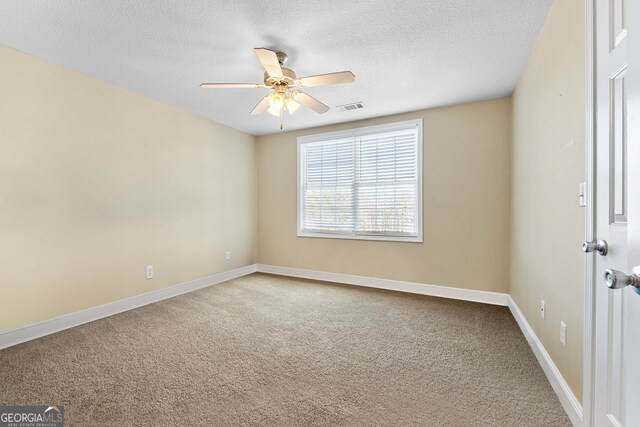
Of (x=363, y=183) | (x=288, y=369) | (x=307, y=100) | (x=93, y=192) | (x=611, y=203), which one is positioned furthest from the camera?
(x=363, y=183)

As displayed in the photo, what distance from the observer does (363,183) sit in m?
4.12

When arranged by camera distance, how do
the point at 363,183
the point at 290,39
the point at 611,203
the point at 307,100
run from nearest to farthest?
the point at 611,203, the point at 290,39, the point at 307,100, the point at 363,183

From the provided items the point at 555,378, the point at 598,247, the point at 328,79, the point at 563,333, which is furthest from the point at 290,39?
the point at 555,378

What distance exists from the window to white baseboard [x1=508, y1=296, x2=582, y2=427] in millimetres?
1639

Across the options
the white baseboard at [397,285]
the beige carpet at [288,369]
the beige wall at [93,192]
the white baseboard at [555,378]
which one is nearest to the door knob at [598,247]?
the white baseboard at [555,378]

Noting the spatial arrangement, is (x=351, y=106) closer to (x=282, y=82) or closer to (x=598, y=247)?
(x=282, y=82)

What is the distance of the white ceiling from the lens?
5.95 feet

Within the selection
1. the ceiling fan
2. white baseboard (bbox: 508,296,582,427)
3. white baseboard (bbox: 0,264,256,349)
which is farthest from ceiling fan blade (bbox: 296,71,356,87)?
white baseboard (bbox: 0,264,256,349)

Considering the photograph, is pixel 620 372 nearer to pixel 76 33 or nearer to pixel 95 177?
pixel 76 33

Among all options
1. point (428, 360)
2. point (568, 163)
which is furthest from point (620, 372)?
point (428, 360)

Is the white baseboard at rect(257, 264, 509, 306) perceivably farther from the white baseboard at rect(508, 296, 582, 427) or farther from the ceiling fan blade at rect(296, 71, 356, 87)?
the ceiling fan blade at rect(296, 71, 356, 87)

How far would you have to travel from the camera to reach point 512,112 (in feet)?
10.1

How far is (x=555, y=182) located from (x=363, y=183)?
2.54 meters

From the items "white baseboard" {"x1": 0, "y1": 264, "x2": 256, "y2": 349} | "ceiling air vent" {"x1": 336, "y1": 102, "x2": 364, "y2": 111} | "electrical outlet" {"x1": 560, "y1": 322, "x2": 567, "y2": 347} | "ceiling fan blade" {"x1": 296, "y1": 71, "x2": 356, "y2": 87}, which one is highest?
"ceiling air vent" {"x1": 336, "y1": 102, "x2": 364, "y2": 111}
